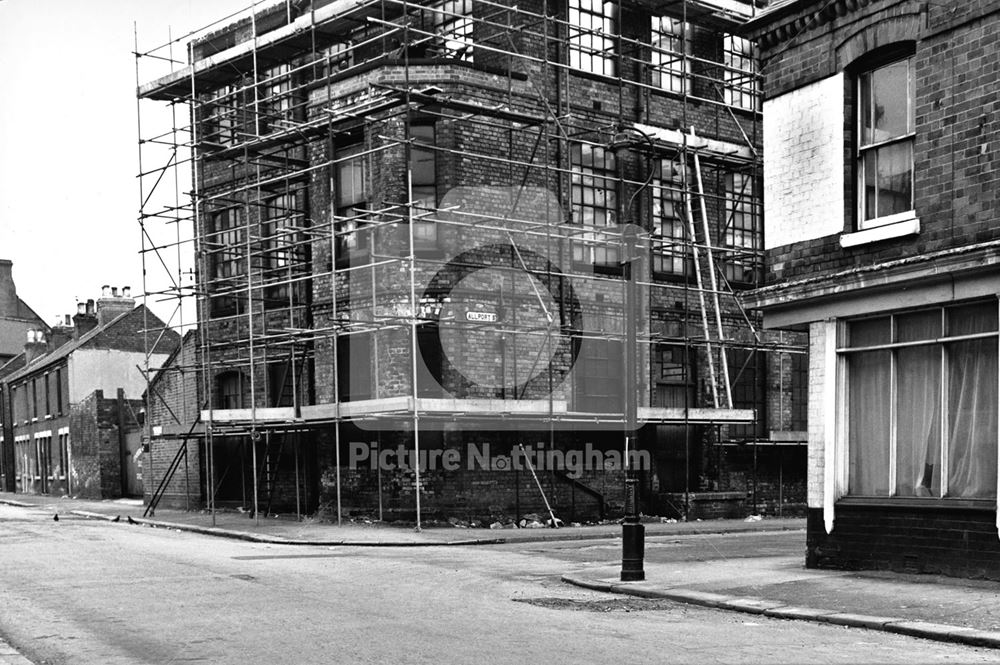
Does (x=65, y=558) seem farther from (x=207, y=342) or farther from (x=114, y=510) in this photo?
(x=114, y=510)

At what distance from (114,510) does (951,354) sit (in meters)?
25.5

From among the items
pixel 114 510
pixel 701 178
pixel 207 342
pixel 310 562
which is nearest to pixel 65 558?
pixel 310 562

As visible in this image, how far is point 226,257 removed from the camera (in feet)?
99.0

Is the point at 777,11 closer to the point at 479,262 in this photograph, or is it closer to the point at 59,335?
the point at 479,262

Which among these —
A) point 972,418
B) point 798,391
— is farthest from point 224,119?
point 972,418

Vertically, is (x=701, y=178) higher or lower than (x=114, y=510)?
higher

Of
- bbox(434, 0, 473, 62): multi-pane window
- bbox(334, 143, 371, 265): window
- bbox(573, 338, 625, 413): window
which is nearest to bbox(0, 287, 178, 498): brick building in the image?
bbox(334, 143, 371, 265): window

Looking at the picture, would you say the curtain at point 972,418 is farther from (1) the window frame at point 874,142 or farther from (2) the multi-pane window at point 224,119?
(2) the multi-pane window at point 224,119

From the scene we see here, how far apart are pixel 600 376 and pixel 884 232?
41.3 ft

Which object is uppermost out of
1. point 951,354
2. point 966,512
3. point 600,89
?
point 600,89

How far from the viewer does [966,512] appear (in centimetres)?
1349

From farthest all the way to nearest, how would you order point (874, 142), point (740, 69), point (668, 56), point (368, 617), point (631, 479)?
1. point (740, 69)
2. point (668, 56)
3. point (874, 142)
4. point (631, 479)
5. point (368, 617)

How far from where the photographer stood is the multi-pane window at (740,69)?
3022 centimetres

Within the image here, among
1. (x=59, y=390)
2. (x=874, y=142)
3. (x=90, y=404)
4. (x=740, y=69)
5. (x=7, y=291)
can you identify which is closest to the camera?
(x=874, y=142)
